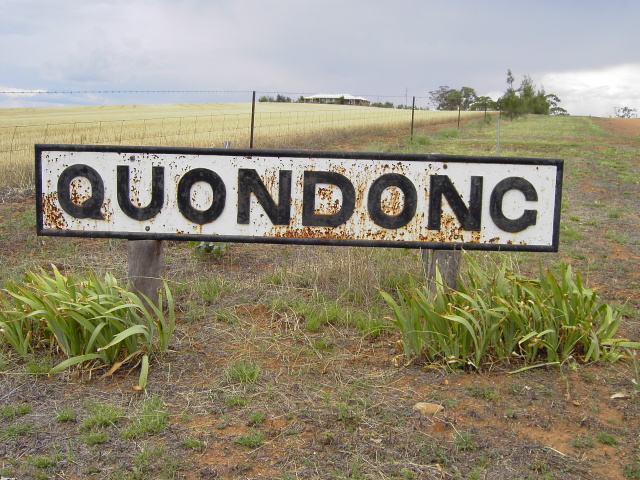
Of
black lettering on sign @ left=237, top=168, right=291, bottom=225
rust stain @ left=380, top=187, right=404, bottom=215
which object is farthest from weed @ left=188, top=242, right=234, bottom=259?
rust stain @ left=380, top=187, right=404, bottom=215

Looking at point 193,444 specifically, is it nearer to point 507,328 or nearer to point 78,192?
point 507,328

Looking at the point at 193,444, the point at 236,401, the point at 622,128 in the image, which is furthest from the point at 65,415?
the point at 622,128

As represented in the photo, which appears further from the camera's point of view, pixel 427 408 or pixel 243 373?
pixel 243 373

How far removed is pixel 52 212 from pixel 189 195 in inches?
35.6

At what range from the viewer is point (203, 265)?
5.62 m

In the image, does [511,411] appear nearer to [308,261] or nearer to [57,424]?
[57,424]

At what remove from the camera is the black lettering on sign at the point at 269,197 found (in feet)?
13.3

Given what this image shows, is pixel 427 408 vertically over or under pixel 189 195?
under

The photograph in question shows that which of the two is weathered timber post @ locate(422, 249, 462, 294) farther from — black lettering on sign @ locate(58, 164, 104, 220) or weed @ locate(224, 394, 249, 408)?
black lettering on sign @ locate(58, 164, 104, 220)

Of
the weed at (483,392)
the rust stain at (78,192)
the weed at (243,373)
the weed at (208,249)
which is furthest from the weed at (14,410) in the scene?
the weed at (208,249)

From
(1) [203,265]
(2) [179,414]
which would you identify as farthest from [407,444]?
(1) [203,265]

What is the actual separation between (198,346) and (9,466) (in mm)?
1373

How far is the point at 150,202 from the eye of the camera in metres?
4.09

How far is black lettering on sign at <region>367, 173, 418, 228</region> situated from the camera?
13.3ft
